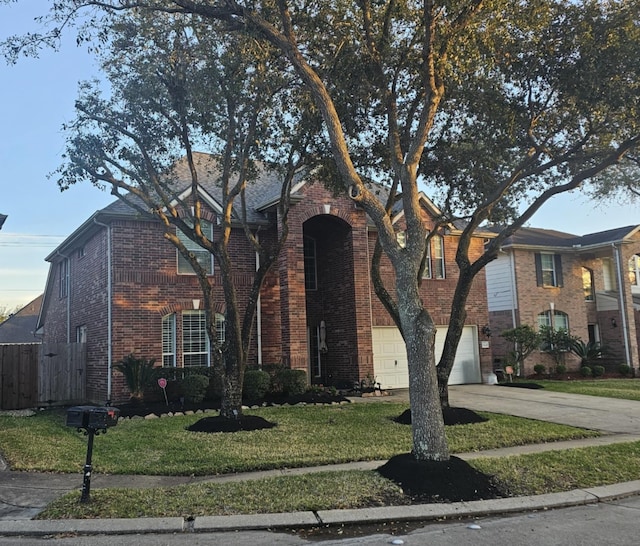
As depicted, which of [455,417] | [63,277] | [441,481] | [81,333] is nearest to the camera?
[441,481]

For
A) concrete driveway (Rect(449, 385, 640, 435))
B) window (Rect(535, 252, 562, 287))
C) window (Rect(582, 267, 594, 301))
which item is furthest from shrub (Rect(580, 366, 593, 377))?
concrete driveway (Rect(449, 385, 640, 435))

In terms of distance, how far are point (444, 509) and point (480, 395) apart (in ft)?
39.1

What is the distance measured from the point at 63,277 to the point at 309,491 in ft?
59.9

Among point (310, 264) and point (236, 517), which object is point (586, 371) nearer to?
point (310, 264)

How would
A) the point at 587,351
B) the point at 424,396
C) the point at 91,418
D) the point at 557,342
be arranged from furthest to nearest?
1. the point at 587,351
2. the point at 557,342
3. the point at 424,396
4. the point at 91,418

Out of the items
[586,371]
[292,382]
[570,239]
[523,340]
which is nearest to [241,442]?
[292,382]

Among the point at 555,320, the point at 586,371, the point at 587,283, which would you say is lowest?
the point at 586,371

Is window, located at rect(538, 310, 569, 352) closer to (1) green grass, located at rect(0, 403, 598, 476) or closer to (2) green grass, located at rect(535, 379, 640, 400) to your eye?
(2) green grass, located at rect(535, 379, 640, 400)

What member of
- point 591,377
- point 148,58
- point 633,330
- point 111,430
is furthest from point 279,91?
point 633,330

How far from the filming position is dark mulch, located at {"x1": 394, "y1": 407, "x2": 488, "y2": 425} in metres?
11.9

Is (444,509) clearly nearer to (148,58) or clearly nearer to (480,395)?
(148,58)

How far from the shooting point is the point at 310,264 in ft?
69.3

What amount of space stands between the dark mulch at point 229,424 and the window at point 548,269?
17.8 m

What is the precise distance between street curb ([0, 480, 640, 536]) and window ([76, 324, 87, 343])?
45.2 ft
